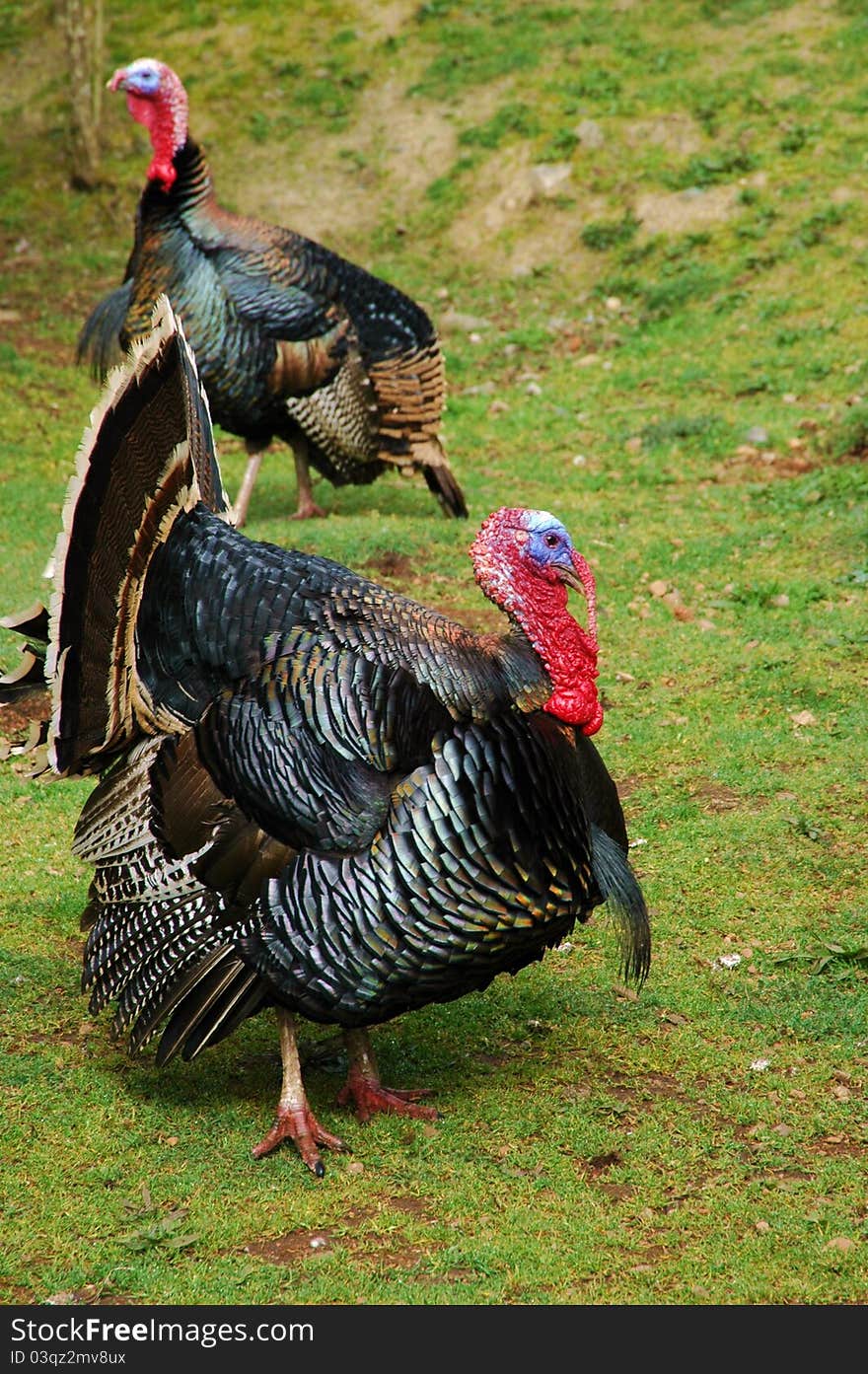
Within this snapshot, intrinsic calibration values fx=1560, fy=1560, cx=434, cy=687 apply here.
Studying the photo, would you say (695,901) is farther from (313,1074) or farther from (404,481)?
(404,481)

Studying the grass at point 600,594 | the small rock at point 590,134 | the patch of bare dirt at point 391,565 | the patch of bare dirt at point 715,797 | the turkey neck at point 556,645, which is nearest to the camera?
the grass at point 600,594

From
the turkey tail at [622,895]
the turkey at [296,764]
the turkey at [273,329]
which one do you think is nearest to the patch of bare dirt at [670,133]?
the turkey at [273,329]

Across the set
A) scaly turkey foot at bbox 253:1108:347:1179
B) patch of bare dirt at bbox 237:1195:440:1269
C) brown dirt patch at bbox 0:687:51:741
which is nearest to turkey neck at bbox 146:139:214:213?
brown dirt patch at bbox 0:687:51:741

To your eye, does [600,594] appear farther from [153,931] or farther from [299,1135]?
[299,1135]

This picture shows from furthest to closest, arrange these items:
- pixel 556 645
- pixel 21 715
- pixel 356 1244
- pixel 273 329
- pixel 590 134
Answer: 1. pixel 590 134
2. pixel 273 329
3. pixel 21 715
4. pixel 556 645
5. pixel 356 1244

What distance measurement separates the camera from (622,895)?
4.71m

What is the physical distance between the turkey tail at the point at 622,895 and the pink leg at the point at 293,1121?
1.03 metres

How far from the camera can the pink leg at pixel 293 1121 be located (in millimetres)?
4559

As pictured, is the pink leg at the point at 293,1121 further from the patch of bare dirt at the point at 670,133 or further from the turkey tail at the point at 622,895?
the patch of bare dirt at the point at 670,133

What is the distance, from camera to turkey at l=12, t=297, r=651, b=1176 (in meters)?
4.31

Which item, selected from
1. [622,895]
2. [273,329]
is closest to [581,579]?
[622,895]

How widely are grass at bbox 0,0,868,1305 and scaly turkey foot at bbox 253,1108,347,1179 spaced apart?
0.19ft

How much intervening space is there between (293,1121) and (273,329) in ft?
20.1

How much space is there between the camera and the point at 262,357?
964cm
